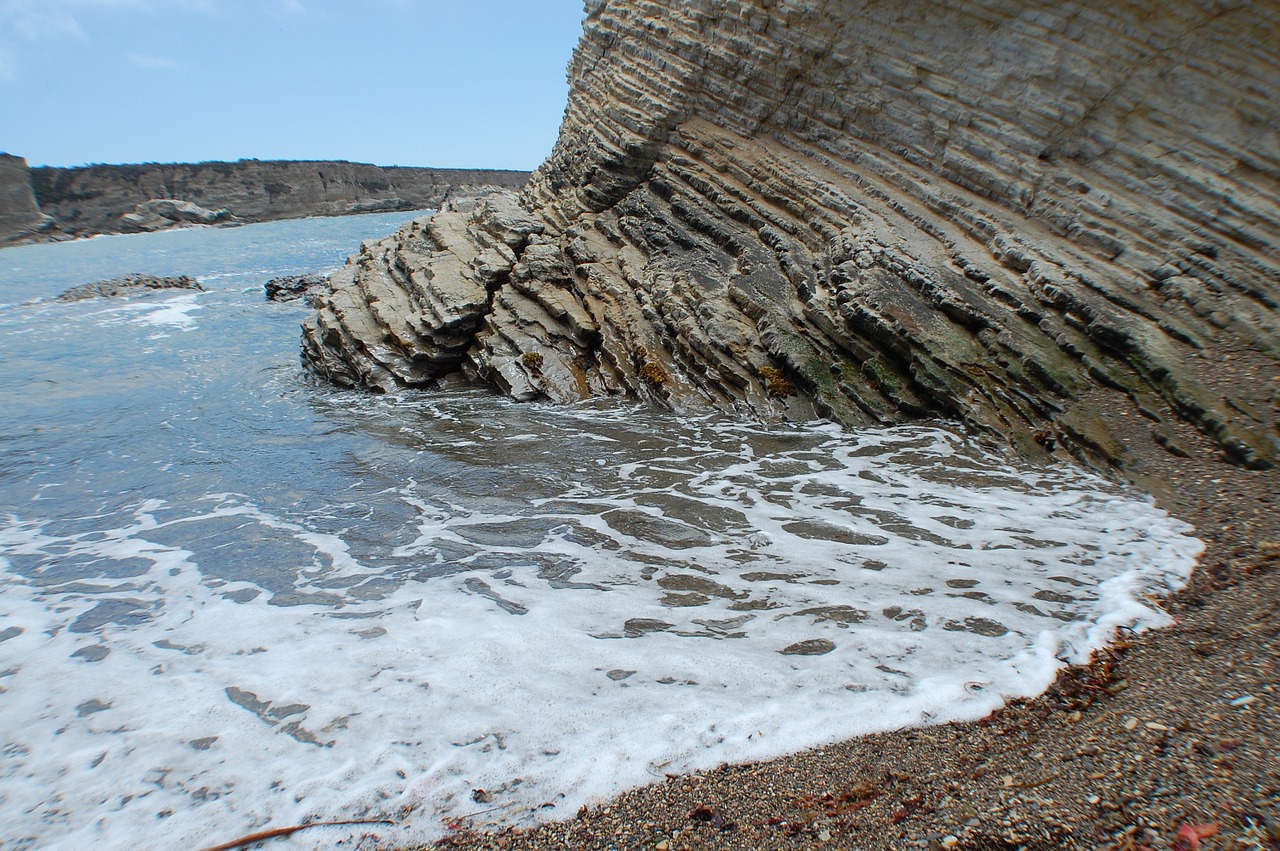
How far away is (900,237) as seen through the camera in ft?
36.2

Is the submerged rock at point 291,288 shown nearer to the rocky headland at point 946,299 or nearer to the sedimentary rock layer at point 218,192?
the rocky headland at point 946,299

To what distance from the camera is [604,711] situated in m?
3.94

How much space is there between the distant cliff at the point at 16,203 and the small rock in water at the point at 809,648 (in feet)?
281

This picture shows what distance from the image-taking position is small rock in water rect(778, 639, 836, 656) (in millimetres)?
4488

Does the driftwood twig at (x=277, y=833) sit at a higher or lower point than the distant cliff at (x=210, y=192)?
lower

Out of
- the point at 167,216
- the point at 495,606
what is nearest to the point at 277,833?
the point at 495,606

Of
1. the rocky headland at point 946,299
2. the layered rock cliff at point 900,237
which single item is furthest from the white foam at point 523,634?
the layered rock cliff at point 900,237

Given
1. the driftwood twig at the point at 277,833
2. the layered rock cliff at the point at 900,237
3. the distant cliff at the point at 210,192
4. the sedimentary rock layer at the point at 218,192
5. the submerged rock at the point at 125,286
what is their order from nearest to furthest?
the driftwood twig at the point at 277,833 → the layered rock cliff at the point at 900,237 → the submerged rock at the point at 125,286 → the distant cliff at the point at 210,192 → the sedimentary rock layer at the point at 218,192

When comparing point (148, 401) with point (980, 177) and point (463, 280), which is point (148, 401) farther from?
point (980, 177)

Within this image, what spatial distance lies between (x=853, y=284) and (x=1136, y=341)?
3531mm

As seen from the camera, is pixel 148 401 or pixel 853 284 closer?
pixel 853 284

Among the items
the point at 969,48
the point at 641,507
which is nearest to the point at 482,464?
the point at 641,507

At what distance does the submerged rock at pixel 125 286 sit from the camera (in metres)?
29.2

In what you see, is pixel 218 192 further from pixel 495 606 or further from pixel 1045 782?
pixel 1045 782
